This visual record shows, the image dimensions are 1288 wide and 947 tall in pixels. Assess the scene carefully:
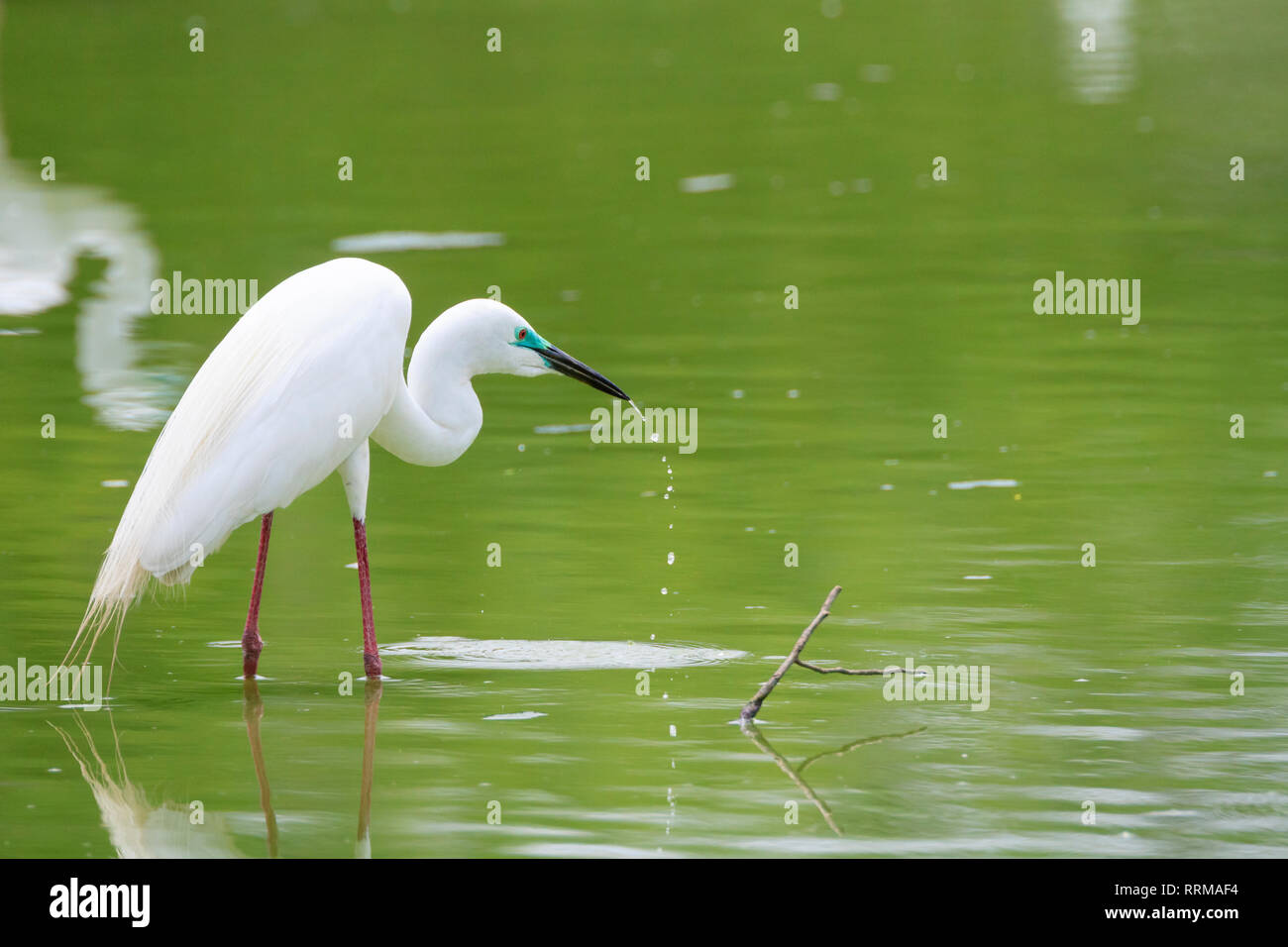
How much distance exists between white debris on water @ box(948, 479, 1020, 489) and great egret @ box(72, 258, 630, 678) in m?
4.46

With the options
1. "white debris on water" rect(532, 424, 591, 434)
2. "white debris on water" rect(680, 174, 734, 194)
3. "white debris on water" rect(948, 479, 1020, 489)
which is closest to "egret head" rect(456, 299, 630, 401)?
"white debris on water" rect(948, 479, 1020, 489)

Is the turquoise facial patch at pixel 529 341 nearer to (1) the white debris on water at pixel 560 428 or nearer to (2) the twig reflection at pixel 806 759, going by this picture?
(2) the twig reflection at pixel 806 759

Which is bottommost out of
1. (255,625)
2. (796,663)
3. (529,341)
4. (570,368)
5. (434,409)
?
(796,663)

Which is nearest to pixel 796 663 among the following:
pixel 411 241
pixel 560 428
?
pixel 560 428

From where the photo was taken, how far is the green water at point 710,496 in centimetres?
845

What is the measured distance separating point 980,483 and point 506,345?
13.5 feet

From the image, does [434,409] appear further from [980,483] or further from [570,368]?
[980,483]

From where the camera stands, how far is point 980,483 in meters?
13.4

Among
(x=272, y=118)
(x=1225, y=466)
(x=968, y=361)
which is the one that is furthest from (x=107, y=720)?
(x=272, y=118)

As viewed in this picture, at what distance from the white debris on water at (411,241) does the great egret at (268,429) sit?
36.0 ft

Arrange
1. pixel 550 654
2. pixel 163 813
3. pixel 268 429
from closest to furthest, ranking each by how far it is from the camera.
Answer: pixel 163 813
pixel 268 429
pixel 550 654

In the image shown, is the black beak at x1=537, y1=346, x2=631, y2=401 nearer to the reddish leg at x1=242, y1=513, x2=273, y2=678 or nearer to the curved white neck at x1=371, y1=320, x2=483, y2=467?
the curved white neck at x1=371, y1=320, x2=483, y2=467

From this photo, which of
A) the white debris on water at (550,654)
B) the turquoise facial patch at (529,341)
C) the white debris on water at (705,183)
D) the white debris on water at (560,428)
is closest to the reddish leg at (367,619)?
the white debris on water at (550,654)

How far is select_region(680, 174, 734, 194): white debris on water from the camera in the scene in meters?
24.9
